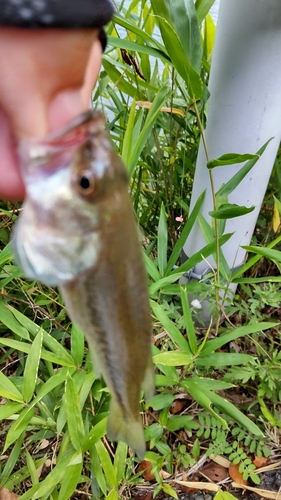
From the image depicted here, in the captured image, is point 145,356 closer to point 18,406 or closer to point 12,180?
point 12,180

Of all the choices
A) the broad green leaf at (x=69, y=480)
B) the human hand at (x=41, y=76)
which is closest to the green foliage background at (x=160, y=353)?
the broad green leaf at (x=69, y=480)

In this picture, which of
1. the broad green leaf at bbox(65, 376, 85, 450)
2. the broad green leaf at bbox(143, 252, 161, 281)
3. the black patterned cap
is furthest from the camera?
the broad green leaf at bbox(143, 252, 161, 281)

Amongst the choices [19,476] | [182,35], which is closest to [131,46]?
[182,35]

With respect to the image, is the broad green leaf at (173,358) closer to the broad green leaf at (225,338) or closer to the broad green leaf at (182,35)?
the broad green leaf at (225,338)

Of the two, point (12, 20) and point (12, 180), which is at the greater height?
point (12, 20)

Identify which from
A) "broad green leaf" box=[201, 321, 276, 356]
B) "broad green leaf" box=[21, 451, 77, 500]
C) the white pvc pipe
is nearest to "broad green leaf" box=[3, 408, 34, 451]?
"broad green leaf" box=[21, 451, 77, 500]

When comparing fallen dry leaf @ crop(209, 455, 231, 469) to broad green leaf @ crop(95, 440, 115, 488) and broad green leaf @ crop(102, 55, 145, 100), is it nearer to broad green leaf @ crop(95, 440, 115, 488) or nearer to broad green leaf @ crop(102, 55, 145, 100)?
broad green leaf @ crop(95, 440, 115, 488)

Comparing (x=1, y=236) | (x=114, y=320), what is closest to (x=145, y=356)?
(x=114, y=320)
